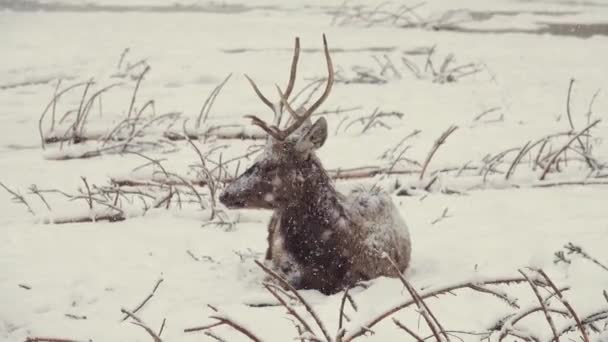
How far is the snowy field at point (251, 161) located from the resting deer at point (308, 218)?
5.7 inches

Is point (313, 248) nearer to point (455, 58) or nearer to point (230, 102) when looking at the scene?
point (230, 102)

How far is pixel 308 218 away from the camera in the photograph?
3.45 meters

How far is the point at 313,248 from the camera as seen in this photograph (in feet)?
11.2

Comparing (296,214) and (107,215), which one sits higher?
(296,214)

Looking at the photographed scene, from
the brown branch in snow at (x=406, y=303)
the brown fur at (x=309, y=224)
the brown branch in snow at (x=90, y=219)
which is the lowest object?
the brown branch in snow at (x=90, y=219)

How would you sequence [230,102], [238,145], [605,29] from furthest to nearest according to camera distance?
1. [605,29]
2. [230,102]
3. [238,145]

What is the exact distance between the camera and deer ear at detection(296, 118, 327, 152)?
3320 millimetres

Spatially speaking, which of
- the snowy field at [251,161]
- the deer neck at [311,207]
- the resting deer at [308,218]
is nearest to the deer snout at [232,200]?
the resting deer at [308,218]

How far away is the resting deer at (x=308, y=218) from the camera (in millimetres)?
3367

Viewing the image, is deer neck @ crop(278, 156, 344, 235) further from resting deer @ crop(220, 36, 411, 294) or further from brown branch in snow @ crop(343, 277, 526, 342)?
brown branch in snow @ crop(343, 277, 526, 342)

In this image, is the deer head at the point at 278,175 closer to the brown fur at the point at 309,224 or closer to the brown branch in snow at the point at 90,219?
the brown fur at the point at 309,224

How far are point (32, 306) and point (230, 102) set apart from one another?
4.92 m

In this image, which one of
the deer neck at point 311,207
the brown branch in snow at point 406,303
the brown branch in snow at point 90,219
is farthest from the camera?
the brown branch in snow at point 90,219

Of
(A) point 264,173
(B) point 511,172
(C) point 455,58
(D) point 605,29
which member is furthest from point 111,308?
(D) point 605,29
